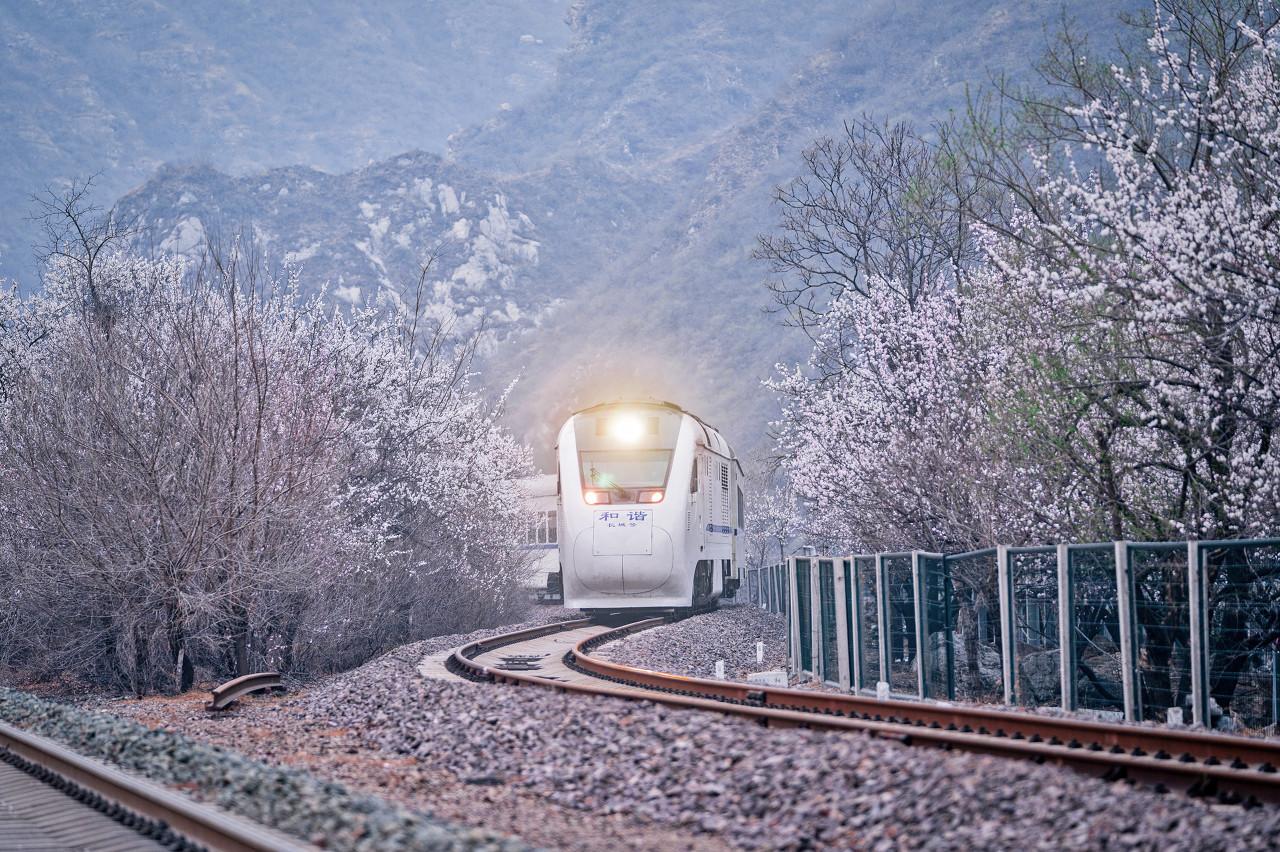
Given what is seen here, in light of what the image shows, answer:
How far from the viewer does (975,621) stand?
18.9 metres

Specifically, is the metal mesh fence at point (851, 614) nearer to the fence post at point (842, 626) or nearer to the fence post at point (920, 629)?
the fence post at point (842, 626)

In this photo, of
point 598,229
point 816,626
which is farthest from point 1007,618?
point 598,229

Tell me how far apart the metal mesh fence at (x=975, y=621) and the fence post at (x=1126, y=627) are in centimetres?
390

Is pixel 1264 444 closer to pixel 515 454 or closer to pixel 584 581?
pixel 584 581

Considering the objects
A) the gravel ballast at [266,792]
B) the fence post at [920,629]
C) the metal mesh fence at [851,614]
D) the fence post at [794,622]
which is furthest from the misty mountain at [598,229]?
the gravel ballast at [266,792]

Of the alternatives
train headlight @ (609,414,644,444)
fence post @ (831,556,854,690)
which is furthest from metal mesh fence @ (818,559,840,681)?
train headlight @ (609,414,644,444)

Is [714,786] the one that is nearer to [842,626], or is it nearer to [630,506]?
[842,626]

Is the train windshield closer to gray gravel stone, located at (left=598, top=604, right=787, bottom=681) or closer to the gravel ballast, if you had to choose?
gray gravel stone, located at (left=598, top=604, right=787, bottom=681)

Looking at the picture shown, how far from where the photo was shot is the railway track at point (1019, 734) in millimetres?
6754

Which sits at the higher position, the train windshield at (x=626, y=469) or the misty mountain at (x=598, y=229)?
the misty mountain at (x=598, y=229)

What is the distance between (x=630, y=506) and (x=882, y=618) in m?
8.62

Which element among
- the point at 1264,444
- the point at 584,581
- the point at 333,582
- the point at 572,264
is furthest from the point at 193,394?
the point at 572,264

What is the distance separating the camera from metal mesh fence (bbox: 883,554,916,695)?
14625 millimetres

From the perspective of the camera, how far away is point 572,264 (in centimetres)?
17475
